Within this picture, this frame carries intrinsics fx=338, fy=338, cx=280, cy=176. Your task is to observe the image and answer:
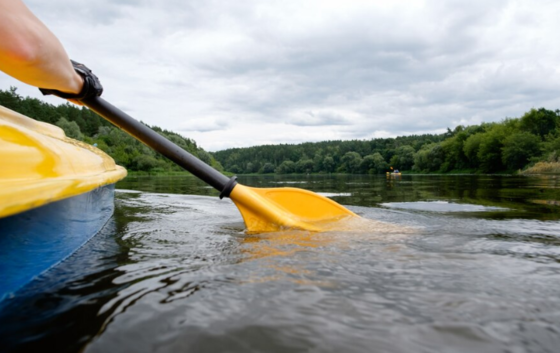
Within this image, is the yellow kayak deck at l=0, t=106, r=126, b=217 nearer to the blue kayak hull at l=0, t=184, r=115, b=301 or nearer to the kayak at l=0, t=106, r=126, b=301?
the kayak at l=0, t=106, r=126, b=301

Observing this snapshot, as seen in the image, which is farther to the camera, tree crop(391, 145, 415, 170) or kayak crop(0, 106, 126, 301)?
tree crop(391, 145, 415, 170)

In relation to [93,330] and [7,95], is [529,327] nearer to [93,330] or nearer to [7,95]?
[93,330]

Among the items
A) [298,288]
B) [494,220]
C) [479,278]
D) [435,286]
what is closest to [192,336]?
[298,288]

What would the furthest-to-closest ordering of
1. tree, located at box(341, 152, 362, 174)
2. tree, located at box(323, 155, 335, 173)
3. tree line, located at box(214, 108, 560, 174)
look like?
tree, located at box(323, 155, 335, 173) → tree, located at box(341, 152, 362, 174) → tree line, located at box(214, 108, 560, 174)

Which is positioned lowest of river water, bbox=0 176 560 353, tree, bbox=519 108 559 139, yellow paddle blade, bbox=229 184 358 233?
river water, bbox=0 176 560 353

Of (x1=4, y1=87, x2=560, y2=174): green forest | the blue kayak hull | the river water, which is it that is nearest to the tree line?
(x1=4, y1=87, x2=560, y2=174): green forest

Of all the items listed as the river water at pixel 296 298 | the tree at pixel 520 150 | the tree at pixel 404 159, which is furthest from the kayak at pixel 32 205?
the tree at pixel 404 159

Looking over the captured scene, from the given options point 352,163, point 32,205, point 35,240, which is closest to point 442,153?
point 352,163

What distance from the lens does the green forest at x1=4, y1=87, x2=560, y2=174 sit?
46156 millimetres

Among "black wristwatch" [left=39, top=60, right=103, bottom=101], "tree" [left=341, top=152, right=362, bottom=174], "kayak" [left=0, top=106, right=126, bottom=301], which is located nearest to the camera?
"kayak" [left=0, top=106, right=126, bottom=301]

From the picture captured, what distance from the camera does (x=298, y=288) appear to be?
1916 millimetres

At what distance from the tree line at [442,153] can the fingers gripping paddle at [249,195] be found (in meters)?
40.4

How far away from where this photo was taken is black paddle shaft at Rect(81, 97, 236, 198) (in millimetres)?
3377

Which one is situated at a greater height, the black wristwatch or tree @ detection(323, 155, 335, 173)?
tree @ detection(323, 155, 335, 173)
